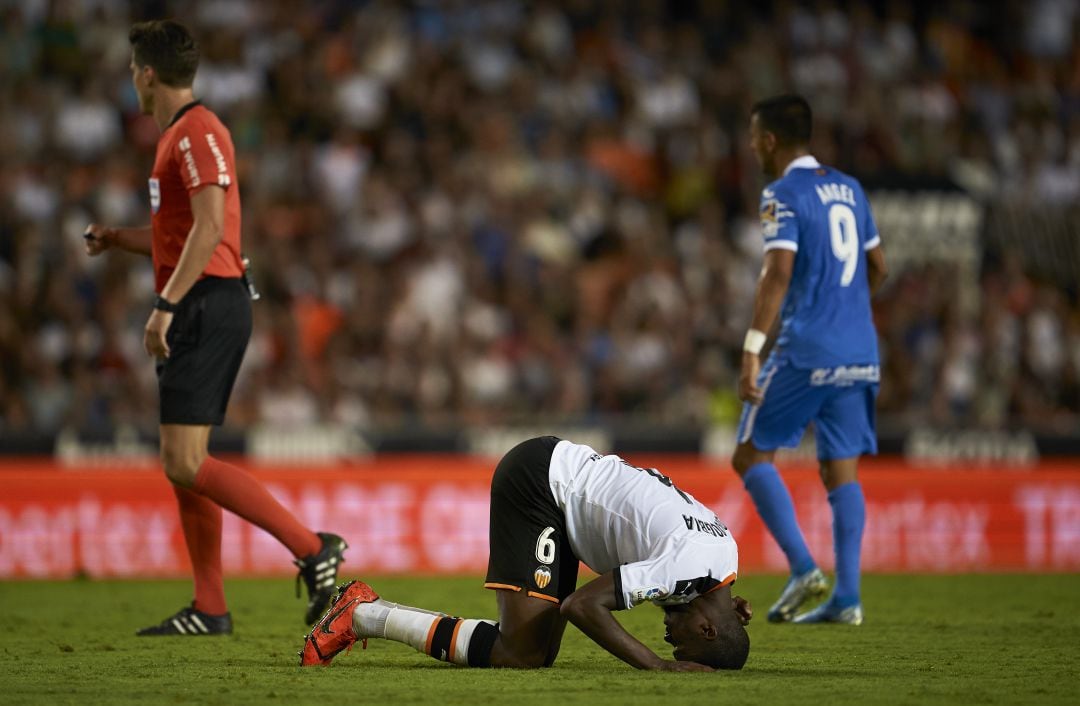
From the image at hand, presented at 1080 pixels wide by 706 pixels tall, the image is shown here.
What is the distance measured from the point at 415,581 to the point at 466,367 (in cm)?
297

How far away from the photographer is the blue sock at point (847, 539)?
716 centimetres

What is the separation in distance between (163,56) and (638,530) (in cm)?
297

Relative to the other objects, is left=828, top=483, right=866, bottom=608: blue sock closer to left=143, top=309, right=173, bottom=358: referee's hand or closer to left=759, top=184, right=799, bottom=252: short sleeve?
left=759, top=184, right=799, bottom=252: short sleeve

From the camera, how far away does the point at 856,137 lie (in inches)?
641

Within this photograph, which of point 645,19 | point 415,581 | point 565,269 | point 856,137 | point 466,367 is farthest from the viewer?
point 645,19

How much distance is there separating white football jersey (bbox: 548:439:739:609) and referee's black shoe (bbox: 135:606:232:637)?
203cm

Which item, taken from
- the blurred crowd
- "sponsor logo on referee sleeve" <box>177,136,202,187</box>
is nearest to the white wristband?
"sponsor logo on referee sleeve" <box>177,136,202,187</box>

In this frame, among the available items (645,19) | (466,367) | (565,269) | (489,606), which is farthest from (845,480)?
(645,19)

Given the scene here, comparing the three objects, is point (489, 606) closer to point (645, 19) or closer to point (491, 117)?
point (491, 117)

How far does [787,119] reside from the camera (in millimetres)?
7355

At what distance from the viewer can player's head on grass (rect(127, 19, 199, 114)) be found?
263 inches

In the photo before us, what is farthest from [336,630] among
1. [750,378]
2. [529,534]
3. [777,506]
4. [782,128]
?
[782,128]

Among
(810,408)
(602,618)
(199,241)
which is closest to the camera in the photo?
(602,618)

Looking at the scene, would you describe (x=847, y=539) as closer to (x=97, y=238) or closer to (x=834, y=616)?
(x=834, y=616)
